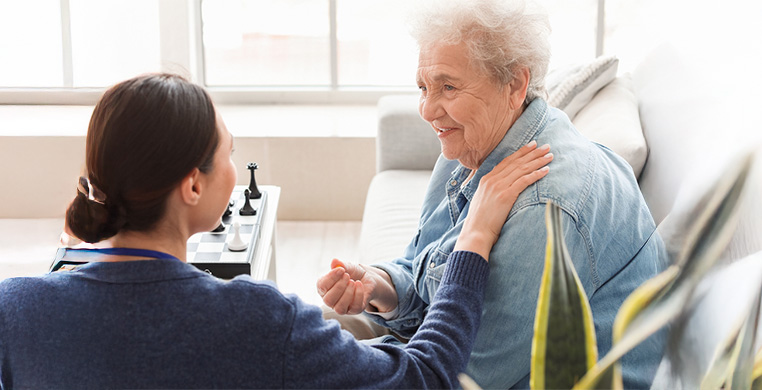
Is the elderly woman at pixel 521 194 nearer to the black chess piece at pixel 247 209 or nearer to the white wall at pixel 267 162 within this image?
the black chess piece at pixel 247 209

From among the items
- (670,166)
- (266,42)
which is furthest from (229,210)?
(266,42)

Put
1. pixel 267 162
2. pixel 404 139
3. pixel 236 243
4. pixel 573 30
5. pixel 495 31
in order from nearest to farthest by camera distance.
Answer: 1. pixel 495 31
2. pixel 236 243
3. pixel 404 139
4. pixel 267 162
5. pixel 573 30

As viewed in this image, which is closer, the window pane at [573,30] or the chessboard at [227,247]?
the chessboard at [227,247]

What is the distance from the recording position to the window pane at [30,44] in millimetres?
3900

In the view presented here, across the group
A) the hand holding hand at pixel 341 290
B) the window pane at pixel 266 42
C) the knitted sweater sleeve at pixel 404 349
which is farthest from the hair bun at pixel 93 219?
→ the window pane at pixel 266 42

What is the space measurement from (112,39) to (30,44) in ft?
1.33

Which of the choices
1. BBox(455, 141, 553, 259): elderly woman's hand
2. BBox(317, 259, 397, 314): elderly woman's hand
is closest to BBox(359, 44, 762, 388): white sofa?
BBox(455, 141, 553, 259): elderly woman's hand

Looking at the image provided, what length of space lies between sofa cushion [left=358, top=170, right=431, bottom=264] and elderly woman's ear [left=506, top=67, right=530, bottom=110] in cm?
89

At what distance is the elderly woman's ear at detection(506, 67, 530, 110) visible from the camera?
148 centimetres

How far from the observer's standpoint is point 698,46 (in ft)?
6.70

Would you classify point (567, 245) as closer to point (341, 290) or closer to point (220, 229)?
point (341, 290)

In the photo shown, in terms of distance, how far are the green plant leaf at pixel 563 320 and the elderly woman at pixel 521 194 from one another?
480 millimetres

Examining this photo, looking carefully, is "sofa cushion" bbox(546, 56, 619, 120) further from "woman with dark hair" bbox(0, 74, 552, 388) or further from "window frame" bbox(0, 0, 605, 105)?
"window frame" bbox(0, 0, 605, 105)

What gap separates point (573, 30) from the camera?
402 centimetres
